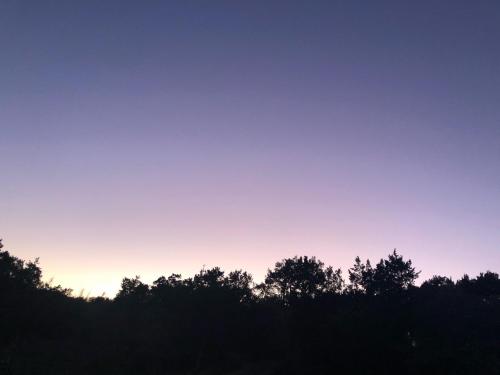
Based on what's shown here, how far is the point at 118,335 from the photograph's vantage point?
2218 inches

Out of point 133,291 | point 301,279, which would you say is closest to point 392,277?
point 301,279

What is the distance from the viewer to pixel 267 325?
60.0m

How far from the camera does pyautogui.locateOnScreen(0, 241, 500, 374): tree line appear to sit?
42156 mm

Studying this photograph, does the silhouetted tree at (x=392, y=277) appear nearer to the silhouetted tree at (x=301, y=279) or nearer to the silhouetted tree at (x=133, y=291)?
the silhouetted tree at (x=301, y=279)

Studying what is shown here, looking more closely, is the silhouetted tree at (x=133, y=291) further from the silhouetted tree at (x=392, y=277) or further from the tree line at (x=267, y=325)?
the silhouetted tree at (x=392, y=277)

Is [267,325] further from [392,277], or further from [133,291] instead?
[133,291]

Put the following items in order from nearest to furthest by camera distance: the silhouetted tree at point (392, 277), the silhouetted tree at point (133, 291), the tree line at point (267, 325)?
the tree line at point (267, 325), the silhouetted tree at point (392, 277), the silhouetted tree at point (133, 291)

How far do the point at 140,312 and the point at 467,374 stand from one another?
1734 inches

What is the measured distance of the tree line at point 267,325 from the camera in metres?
→ 42.2

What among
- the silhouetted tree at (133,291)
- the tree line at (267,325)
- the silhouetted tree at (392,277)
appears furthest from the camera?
the silhouetted tree at (133,291)

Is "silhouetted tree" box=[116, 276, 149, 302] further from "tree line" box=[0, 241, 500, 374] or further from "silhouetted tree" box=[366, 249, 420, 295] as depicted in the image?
"silhouetted tree" box=[366, 249, 420, 295]

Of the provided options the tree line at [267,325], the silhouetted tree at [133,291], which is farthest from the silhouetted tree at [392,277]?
the silhouetted tree at [133,291]

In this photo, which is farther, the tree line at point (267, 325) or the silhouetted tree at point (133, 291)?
the silhouetted tree at point (133, 291)

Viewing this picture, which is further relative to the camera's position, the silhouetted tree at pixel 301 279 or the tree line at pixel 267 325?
the silhouetted tree at pixel 301 279
